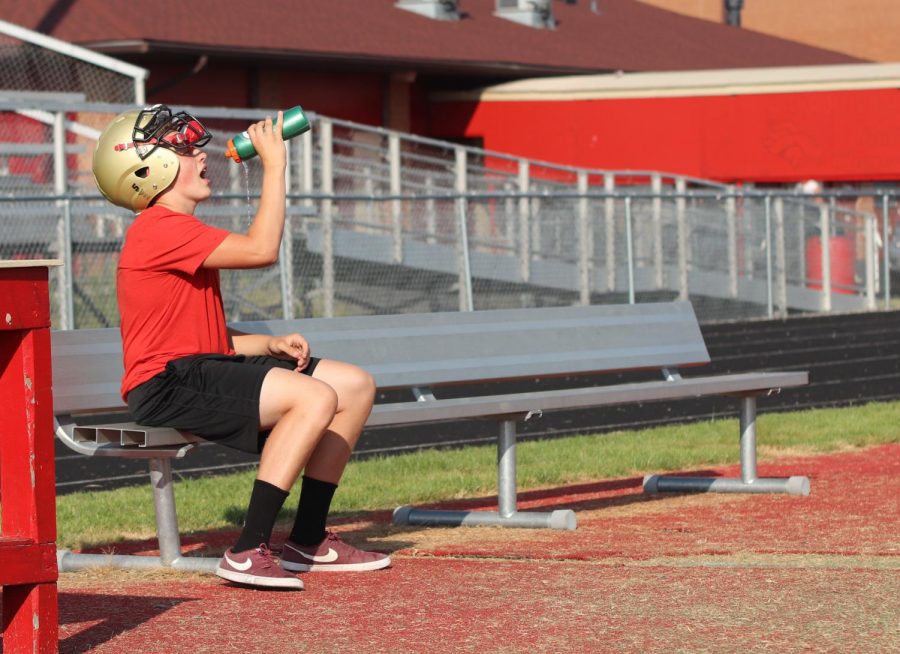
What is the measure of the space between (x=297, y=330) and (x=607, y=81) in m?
25.2

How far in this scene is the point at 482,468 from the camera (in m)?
10.3

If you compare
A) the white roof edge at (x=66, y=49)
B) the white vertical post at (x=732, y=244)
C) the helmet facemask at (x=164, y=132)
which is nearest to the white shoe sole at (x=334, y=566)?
the helmet facemask at (x=164, y=132)

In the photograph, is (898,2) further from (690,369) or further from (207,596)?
(207,596)

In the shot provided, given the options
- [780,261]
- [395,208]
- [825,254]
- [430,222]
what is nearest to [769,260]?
[780,261]

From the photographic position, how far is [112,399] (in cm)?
676

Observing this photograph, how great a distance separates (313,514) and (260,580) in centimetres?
56

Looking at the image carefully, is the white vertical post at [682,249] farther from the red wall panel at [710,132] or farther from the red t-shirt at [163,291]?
the red t-shirt at [163,291]

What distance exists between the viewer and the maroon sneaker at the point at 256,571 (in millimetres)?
6129

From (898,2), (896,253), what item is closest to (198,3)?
(896,253)

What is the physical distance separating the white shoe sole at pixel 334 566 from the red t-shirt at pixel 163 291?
2.79 feet

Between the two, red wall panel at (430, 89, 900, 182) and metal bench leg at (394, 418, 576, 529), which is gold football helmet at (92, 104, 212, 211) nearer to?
metal bench leg at (394, 418, 576, 529)

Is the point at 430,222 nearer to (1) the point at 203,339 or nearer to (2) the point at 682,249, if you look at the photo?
(2) the point at 682,249

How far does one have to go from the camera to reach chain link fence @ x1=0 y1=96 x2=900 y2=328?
59.8ft

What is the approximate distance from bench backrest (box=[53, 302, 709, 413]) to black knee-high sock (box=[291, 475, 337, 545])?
2.58ft
